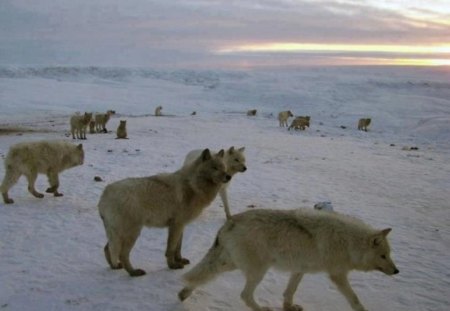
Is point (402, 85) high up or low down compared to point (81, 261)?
up

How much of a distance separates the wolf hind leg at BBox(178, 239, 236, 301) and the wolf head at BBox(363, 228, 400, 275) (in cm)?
150

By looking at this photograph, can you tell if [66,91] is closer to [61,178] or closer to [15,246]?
→ [61,178]

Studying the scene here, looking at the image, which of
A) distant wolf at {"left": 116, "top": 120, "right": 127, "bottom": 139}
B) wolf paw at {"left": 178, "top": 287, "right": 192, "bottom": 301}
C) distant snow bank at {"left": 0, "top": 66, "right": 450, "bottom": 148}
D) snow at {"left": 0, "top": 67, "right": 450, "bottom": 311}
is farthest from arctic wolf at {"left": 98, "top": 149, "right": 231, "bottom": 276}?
distant snow bank at {"left": 0, "top": 66, "right": 450, "bottom": 148}

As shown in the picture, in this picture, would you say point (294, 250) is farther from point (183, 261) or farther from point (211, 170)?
point (183, 261)

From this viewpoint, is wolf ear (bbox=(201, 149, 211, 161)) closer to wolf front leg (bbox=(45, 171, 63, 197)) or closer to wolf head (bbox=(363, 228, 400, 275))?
wolf head (bbox=(363, 228, 400, 275))

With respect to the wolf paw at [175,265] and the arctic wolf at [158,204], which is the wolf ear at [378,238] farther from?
the wolf paw at [175,265]

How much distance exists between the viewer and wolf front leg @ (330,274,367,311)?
5364 millimetres

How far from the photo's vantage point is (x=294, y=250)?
17.5 feet

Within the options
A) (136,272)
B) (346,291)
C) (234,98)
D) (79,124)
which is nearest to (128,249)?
(136,272)

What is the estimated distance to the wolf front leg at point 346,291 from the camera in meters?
5.36

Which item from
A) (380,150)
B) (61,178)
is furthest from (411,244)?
(380,150)

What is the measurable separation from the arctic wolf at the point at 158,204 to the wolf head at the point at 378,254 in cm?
226

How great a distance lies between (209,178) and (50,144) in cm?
523

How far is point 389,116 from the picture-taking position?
141 feet
